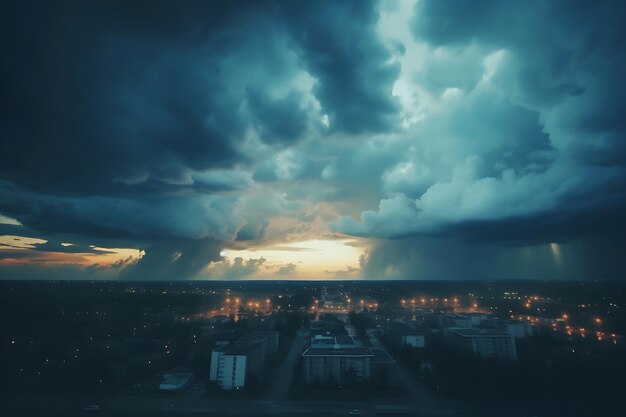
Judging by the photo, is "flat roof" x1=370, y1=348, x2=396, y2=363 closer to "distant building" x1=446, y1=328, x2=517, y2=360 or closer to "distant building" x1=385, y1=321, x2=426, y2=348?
"distant building" x1=385, y1=321, x2=426, y2=348

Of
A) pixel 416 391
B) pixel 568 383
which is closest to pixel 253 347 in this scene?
pixel 416 391

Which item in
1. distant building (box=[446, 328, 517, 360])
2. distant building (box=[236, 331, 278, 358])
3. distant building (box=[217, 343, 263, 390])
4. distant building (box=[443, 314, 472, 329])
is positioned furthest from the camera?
distant building (box=[443, 314, 472, 329])

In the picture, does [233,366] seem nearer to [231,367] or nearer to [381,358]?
[231,367]

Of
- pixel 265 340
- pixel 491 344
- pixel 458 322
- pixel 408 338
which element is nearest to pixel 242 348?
pixel 265 340

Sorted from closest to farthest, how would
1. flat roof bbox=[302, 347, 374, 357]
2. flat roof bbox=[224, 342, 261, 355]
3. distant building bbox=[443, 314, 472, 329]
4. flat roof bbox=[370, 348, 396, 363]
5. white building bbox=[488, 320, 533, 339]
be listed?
flat roof bbox=[224, 342, 261, 355], flat roof bbox=[302, 347, 374, 357], flat roof bbox=[370, 348, 396, 363], white building bbox=[488, 320, 533, 339], distant building bbox=[443, 314, 472, 329]

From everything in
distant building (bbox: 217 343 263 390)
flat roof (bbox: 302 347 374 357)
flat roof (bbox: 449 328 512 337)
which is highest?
flat roof (bbox: 449 328 512 337)

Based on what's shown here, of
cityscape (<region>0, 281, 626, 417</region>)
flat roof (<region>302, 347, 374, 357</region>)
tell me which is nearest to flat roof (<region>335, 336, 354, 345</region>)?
cityscape (<region>0, 281, 626, 417</region>)

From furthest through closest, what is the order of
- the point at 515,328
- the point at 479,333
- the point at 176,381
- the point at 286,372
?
the point at 515,328 → the point at 479,333 → the point at 286,372 → the point at 176,381

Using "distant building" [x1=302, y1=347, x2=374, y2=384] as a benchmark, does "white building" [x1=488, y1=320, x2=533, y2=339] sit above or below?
above
